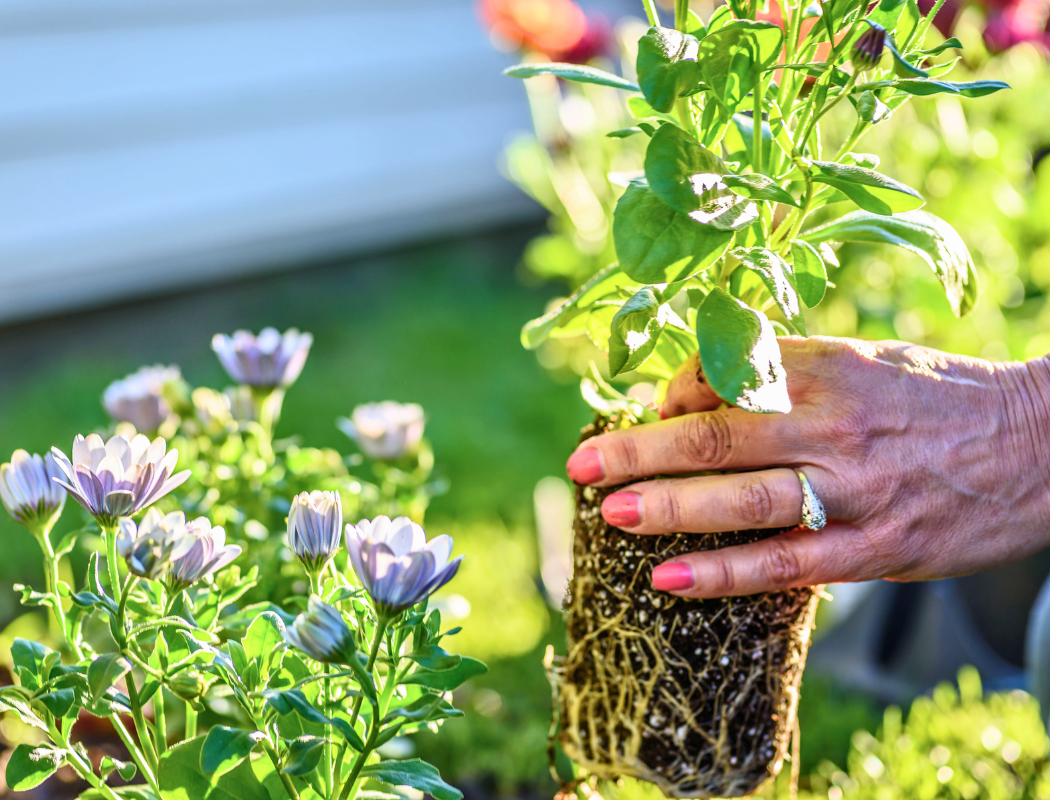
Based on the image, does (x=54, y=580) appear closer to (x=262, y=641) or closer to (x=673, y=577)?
(x=262, y=641)

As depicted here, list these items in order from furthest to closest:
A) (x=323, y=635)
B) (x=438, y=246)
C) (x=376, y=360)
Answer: (x=438, y=246) → (x=376, y=360) → (x=323, y=635)

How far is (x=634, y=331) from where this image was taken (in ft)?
2.12

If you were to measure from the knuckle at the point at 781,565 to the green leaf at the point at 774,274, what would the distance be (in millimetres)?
188

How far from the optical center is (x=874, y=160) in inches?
28.4

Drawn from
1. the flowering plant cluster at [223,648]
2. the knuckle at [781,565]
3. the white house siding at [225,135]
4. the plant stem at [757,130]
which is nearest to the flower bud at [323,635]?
the flowering plant cluster at [223,648]

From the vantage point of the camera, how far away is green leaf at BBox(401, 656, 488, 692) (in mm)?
632

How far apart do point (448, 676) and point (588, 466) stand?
204 millimetres

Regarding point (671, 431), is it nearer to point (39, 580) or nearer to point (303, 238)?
point (39, 580)

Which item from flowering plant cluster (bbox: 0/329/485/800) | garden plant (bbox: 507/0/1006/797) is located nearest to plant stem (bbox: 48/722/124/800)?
flowering plant cluster (bbox: 0/329/485/800)

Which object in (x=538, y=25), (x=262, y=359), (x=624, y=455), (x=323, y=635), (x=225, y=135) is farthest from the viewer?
(x=225, y=135)

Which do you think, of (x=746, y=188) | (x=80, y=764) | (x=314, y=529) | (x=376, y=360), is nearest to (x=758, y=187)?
(x=746, y=188)

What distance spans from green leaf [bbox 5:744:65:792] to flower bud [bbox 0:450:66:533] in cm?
14

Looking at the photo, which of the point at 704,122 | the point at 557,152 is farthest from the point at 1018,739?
the point at 557,152

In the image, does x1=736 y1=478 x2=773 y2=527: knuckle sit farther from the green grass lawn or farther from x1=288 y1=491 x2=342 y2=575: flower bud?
the green grass lawn
